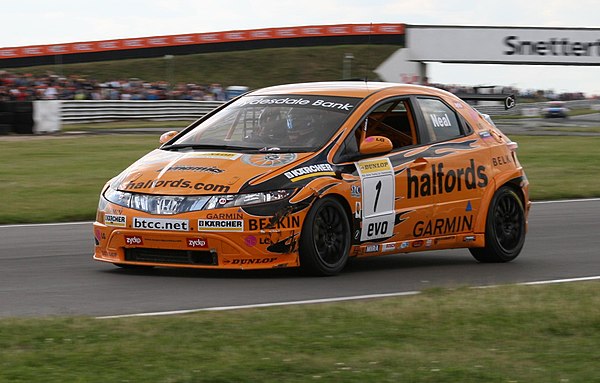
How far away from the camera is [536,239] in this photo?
11.9 m

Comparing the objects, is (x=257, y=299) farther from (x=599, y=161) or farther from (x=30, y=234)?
(x=599, y=161)

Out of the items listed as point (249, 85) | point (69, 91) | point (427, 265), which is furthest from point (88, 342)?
point (249, 85)

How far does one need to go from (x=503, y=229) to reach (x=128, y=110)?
31974mm

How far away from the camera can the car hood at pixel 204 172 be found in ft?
27.4

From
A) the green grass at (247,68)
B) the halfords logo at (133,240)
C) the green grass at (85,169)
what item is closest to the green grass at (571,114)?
the green grass at (247,68)

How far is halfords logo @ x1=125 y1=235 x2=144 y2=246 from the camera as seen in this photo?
27.6ft

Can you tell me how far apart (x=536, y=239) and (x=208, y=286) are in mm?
4830

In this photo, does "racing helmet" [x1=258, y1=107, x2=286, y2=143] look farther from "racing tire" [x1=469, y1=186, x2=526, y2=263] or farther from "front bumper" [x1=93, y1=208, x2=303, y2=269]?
"racing tire" [x1=469, y1=186, x2=526, y2=263]

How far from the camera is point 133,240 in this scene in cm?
844

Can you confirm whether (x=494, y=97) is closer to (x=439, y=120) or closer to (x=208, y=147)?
(x=439, y=120)

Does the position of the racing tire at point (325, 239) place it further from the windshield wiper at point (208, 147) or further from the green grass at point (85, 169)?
the green grass at point (85, 169)

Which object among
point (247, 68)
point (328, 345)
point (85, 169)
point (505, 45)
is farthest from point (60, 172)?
point (247, 68)

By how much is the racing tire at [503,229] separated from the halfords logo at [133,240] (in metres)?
3.16

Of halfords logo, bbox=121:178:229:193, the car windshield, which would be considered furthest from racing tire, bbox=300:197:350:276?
halfords logo, bbox=121:178:229:193
